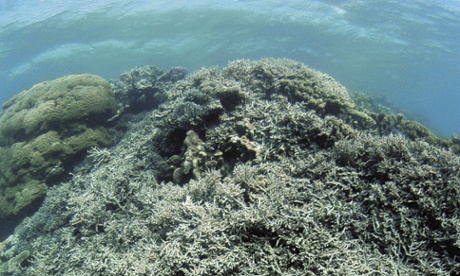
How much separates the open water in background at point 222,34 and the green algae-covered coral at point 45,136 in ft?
74.7

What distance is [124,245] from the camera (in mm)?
3852

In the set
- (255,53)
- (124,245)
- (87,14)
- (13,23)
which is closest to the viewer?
(124,245)

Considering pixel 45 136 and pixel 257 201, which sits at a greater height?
pixel 257 201

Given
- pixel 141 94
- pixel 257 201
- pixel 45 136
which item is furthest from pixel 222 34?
pixel 257 201

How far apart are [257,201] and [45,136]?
7574mm

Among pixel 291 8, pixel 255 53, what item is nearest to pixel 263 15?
pixel 291 8

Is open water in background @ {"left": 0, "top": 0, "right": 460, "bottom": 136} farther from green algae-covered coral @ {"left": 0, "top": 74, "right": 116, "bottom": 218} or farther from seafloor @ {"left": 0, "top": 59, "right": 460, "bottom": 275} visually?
seafloor @ {"left": 0, "top": 59, "right": 460, "bottom": 275}

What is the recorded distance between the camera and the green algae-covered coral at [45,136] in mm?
7711

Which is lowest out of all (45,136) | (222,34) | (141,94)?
(222,34)

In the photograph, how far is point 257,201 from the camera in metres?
3.39

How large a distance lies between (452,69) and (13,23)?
64.1 meters

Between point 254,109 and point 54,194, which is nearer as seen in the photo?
point 254,109

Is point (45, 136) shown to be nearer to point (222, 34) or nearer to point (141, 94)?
point (141, 94)

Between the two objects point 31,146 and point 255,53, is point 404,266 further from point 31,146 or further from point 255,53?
point 255,53
